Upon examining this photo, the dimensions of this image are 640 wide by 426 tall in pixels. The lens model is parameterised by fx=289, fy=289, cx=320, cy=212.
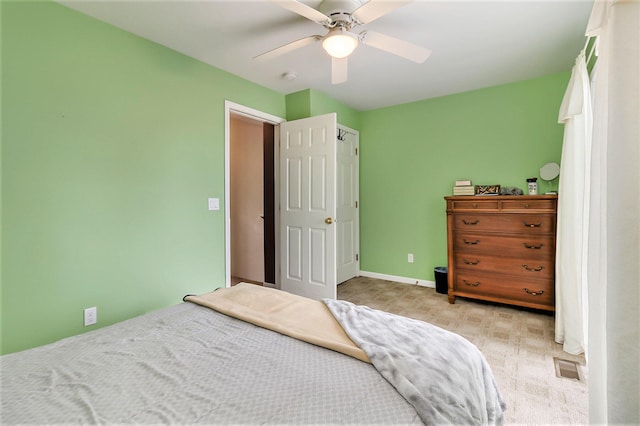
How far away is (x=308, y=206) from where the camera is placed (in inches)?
129

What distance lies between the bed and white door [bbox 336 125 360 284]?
2.73 meters

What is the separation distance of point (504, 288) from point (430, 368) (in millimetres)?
2515

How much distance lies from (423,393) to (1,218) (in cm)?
237

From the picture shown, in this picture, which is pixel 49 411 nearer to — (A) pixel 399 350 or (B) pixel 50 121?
(A) pixel 399 350

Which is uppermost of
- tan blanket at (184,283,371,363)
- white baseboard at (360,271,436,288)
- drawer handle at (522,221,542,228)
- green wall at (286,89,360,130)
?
green wall at (286,89,360,130)

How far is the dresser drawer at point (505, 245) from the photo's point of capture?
274 centimetres

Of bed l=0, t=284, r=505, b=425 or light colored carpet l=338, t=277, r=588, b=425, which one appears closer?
bed l=0, t=284, r=505, b=425

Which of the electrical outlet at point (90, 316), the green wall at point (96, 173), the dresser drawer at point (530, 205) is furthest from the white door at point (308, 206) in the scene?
the electrical outlet at point (90, 316)

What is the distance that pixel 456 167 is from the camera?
3594mm

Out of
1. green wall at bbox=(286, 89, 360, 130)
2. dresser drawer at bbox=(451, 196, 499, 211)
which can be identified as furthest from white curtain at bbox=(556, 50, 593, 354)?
green wall at bbox=(286, 89, 360, 130)

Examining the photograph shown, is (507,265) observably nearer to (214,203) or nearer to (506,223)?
(506,223)

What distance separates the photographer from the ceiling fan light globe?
5.89 feet

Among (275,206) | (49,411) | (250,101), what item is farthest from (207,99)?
(49,411)

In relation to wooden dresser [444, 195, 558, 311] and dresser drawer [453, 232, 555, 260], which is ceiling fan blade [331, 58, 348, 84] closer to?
wooden dresser [444, 195, 558, 311]
